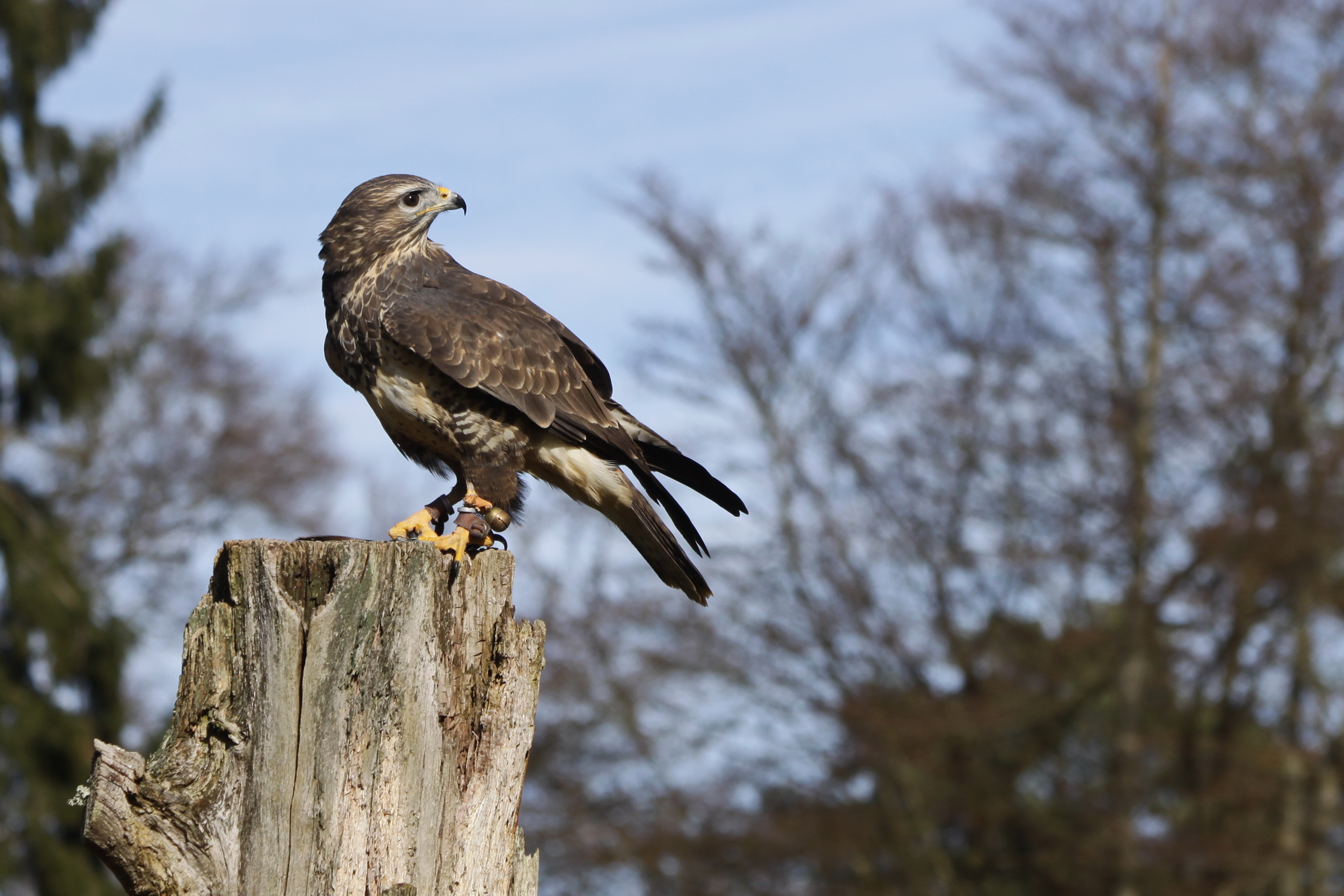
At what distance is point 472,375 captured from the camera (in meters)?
4.59

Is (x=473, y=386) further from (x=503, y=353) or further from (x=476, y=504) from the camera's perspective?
(x=476, y=504)

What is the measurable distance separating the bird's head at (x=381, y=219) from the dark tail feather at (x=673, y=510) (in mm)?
1090

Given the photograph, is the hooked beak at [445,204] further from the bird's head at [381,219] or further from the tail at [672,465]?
the tail at [672,465]

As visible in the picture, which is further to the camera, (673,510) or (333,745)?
(673,510)

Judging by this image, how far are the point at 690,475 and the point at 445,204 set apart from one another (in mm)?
1245

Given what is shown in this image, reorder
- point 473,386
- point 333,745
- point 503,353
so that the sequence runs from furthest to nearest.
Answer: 1. point 503,353
2. point 473,386
3. point 333,745

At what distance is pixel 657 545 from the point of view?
4.78m

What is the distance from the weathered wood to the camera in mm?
3086

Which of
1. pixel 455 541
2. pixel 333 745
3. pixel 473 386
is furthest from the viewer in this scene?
pixel 473 386

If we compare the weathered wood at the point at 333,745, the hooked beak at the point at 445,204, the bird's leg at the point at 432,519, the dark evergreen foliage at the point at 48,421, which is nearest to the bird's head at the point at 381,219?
the hooked beak at the point at 445,204

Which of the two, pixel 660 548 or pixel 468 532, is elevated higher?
pixel 660 548

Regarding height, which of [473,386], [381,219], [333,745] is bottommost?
[333,745]

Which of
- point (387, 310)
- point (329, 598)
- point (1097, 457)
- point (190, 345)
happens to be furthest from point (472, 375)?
point (190, 345)

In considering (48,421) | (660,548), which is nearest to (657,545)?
(660,548)
